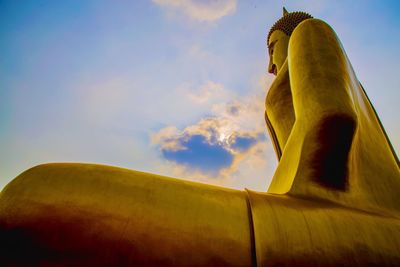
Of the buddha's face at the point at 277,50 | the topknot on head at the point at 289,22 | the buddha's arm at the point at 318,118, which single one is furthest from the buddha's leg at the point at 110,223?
the topknot on head at the point at 289,22

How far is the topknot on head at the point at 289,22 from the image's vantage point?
10.0ft

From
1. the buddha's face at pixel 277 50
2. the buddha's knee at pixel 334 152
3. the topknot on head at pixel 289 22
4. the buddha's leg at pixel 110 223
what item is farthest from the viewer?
the topknot on head at pixel 289 22

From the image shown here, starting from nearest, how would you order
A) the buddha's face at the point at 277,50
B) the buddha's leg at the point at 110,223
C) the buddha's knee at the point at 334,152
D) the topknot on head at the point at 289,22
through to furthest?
the buddha's leg at the point at 110,223
the buddha's knee at the point at 334,152
the buddha's face at the point at 277,50
the topknot on head at the point at 289,22

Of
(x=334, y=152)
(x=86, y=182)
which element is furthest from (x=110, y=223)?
(x=334, y=152)

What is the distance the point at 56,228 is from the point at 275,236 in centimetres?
50

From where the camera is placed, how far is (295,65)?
1384mm

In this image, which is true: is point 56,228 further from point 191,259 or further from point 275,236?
point 275,236

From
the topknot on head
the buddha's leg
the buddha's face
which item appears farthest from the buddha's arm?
the topknot on head

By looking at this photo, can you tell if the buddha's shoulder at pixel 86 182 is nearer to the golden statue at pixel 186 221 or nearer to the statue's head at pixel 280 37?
the golden statue at pixel 186 221

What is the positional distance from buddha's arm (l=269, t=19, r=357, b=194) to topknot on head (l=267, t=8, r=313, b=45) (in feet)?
5.54

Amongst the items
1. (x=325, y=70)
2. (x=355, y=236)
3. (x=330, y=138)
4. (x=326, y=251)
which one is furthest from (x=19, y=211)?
(x=325, y=70)

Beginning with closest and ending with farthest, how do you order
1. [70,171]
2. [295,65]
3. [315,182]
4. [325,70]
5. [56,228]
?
[56,228]
[70,171]
[315,182]
[325,70]
[295,65]

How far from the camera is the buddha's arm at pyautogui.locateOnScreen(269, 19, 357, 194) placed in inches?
39.7

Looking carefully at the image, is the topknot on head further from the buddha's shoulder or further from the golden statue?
the buddha's shoulder
